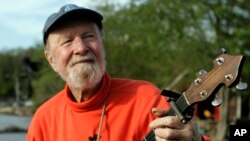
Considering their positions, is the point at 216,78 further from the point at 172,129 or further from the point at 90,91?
the point at 90,91

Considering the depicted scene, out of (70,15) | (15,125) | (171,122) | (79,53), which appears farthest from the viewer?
(15,125)

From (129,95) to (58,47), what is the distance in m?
0.52

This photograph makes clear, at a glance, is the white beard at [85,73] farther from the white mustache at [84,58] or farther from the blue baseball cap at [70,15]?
the blue baseball cap at [70,15]

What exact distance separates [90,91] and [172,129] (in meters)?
1.04

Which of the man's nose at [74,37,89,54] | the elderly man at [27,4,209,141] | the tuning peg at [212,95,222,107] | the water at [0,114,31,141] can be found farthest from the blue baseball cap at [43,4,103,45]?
the water at [0,114,31,141]

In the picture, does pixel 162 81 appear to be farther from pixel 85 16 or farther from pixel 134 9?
pixel 85 16

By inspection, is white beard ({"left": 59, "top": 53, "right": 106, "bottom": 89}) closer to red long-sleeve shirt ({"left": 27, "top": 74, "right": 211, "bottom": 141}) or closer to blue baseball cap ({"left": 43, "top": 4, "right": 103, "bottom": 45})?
red long-sleeve shirt ({"left": 27, "top": 74, "right": 211, "bottom": 141})

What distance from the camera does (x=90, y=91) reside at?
3387 millimetres

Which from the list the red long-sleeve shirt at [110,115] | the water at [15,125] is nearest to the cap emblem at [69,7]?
the red long-sleeve shirt at [110,115]

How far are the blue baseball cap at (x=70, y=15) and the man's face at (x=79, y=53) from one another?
37mm

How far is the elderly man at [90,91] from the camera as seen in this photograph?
128 inches

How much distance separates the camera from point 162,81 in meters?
38.3

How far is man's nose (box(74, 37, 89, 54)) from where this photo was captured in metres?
3.20

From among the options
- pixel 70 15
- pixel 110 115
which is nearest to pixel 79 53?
pixel 70 15
